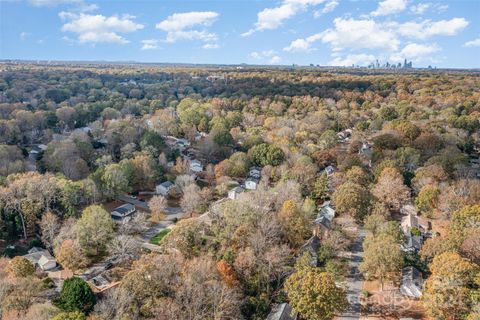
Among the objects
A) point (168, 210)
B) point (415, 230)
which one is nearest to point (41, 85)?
point (168, 210)

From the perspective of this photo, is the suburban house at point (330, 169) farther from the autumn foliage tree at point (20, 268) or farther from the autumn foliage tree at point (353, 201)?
the autumn foliage tree at point (20, 268)

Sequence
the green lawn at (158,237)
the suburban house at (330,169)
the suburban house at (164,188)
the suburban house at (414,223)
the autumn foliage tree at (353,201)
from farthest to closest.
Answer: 1. the suburban house at (330,169)
2. the suburban house at (164,188)
3. the autumn foliage tree at (353,201)
4. the suburban house at (414,223)
5. the green lawn at (158,237)

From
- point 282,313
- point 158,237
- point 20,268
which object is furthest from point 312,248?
point 20,268

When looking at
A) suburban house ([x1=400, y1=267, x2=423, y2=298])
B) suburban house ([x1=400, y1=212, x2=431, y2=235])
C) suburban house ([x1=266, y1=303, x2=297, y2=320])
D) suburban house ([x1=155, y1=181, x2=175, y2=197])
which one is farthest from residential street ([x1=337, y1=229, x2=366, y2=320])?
suburban house ([x1=155, y1=181, x2=175, y2=197])

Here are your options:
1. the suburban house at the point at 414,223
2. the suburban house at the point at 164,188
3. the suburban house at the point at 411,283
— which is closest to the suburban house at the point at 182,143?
the suburban house at the point at 164,188

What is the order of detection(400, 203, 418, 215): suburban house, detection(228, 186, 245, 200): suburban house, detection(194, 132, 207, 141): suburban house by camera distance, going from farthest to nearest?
detection(194, 132, 207, 141): suburban house < detection(228, 186, 245, 200): suburban house < detection(400, 203, 418, 215): suburban house

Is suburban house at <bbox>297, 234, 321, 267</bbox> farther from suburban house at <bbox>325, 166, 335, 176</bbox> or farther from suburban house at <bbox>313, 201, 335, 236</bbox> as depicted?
suburban house at <bbox>325, 166, 335, 176</bbox>

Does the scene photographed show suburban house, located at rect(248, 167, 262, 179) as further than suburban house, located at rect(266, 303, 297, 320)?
Yes
